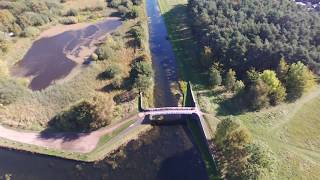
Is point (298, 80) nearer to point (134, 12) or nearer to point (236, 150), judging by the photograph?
point (236, 150)

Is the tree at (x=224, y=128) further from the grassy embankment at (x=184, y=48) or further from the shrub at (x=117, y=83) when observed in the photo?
the shrub at (x=117, y=83)

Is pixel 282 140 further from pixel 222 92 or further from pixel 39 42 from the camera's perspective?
pixel 39 42

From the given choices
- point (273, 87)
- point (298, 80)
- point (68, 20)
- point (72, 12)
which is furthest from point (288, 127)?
point (72, 12)

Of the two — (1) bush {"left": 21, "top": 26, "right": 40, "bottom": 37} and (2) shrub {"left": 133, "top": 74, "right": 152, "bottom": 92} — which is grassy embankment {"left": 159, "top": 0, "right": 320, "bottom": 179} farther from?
(1) bush {"left": 21, "top": 26, "right": 40, "bottom": 37}

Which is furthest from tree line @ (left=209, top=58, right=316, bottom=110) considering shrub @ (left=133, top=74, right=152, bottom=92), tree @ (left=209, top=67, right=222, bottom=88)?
shrub @ (left=133, top=74, right=152, bottom=92)

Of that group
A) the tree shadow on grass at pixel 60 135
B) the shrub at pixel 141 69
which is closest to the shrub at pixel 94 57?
the shrub at pixel 141 69
